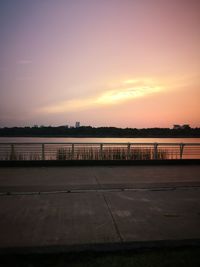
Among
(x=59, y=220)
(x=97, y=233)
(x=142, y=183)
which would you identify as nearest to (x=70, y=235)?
(x=97, y=233)

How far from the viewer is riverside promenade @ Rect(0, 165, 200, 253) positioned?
408cm

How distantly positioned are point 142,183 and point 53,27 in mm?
9847

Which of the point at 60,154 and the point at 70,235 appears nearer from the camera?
the point at 70,235

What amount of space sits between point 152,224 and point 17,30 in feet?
43.4

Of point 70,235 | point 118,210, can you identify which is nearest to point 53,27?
point 118,210

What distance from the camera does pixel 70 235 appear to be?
433 cm

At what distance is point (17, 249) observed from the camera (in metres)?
3.79

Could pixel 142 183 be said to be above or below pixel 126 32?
below

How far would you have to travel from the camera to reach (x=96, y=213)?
5.56 metres

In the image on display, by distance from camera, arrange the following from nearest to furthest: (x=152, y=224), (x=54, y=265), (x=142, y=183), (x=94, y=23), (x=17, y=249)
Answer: (x=54, y=265) → (x=17, y=249) → (x=152, y=224) → (x=142, y=183) → (x=94, y=23)

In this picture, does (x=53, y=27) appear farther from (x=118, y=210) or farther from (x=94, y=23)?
(x=118, y=210)

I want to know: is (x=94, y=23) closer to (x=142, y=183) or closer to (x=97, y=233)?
(x=142, y=183)

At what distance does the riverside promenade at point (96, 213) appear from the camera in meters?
4.08

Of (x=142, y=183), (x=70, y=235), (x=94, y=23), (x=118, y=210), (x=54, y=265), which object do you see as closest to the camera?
(x=54, y=265)
